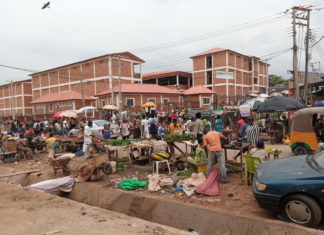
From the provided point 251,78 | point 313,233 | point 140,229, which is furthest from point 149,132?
point 251,78

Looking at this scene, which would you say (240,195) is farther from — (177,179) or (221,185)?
(177,179)

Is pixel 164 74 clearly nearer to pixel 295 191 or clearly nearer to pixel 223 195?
pixel 223 195

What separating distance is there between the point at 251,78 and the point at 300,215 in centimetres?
4844

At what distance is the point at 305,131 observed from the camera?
8602 mm

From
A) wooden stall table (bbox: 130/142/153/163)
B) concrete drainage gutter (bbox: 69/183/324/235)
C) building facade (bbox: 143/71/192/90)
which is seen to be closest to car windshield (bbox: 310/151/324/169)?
concrete drainage gutter (bbox: 69/183/324/235)

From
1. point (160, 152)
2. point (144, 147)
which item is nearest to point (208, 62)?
point (144, 147)

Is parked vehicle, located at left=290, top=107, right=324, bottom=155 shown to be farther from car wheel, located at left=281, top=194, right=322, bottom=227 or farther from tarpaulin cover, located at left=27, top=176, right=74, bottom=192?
tarpaulin cover, located at left=27, top=176, right=74, bottom=192

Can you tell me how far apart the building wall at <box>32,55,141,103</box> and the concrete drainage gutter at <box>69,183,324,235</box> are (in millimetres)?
30775

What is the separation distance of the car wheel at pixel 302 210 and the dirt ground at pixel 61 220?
2.02 metres

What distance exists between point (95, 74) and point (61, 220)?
124 feet

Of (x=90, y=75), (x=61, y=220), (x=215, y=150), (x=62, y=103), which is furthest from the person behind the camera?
(x=90, y=75)

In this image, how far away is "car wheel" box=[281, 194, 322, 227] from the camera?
4305 mm

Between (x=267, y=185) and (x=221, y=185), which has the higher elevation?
(x=267, y=185)

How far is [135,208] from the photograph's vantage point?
21.5 ft
